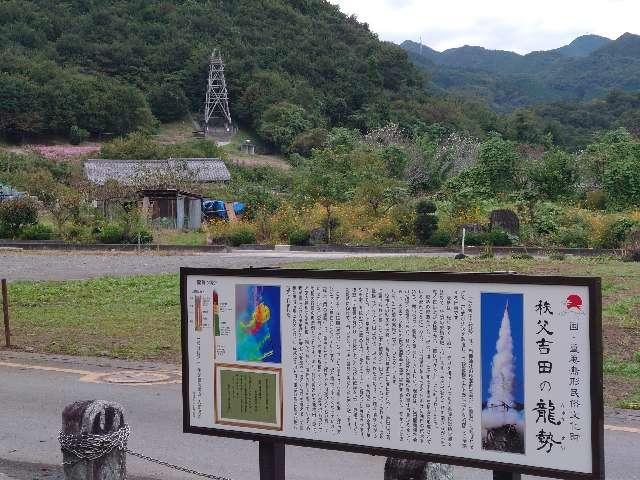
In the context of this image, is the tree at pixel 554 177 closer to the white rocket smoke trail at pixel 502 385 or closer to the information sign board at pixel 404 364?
the information sign board at pixel 404 364

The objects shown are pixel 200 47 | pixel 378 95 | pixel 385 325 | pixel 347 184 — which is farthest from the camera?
pixel 200 47

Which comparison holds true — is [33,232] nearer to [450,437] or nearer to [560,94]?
[450,437]

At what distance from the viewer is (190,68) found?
3243 inches

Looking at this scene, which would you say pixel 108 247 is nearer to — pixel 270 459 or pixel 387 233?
pixel 387 233

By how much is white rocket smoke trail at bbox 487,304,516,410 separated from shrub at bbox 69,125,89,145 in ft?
216

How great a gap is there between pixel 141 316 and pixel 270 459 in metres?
8.60

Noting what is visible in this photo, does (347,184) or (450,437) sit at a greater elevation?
(347,184)

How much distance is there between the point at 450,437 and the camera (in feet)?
11.8

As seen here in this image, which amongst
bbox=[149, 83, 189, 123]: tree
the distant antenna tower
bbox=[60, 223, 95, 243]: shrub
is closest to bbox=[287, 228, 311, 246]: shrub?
bbox=[60, 223, 95, 243]: shrub

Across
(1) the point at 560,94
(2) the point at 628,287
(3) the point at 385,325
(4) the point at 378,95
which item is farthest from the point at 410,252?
(1) the point at 560,94

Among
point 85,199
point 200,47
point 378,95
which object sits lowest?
point 85,199

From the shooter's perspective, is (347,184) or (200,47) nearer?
(347,184)

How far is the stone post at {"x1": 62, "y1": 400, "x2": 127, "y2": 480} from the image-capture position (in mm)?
4020

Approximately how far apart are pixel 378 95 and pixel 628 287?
6693cm
